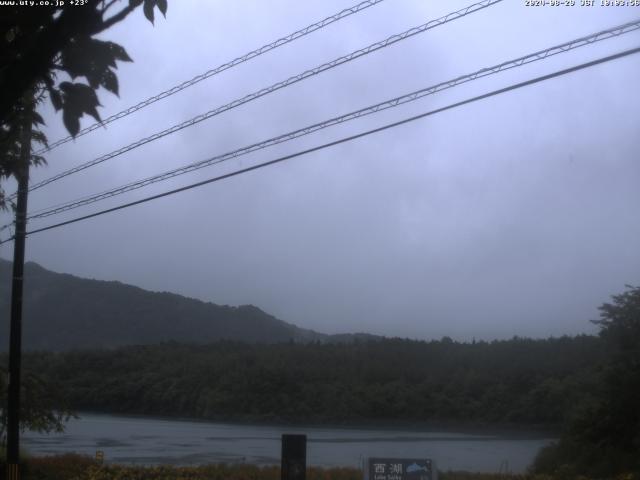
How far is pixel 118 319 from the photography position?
1865 inches

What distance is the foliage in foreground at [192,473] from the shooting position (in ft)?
49.7

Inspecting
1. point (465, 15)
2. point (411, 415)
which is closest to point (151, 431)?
point (411, 415)

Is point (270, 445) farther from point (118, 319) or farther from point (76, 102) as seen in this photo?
point (118, 319)

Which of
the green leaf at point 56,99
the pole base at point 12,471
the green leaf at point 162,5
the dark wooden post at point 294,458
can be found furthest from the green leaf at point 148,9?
the pole base at point 12,471

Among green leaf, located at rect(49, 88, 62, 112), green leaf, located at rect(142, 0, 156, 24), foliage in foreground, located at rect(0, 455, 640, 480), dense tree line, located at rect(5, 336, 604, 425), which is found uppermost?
green leaf, located at rect(142, 0, 156, 24)

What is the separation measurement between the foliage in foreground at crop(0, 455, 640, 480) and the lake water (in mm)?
1889

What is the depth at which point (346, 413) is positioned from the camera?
26891 millimetres

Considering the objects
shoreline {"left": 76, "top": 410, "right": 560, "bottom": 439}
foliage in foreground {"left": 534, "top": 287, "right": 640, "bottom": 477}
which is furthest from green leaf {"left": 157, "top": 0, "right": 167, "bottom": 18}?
shoreline {"left": 76, "top": 410, "right": 560, "bottom": 439}

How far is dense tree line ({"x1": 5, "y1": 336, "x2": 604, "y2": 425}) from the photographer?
23.6m

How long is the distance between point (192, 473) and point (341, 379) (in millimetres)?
12327

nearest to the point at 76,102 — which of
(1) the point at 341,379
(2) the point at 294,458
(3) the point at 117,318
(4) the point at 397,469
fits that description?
(2) the point at 294,458

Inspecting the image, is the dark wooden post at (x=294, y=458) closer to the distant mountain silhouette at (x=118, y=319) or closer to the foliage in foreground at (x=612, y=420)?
the foliage in foreground at (x=612, y=420)

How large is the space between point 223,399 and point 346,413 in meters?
4.66

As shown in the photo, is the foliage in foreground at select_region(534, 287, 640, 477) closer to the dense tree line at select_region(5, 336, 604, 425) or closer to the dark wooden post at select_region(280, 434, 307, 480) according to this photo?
the dense tree line at select_region(5, 336, 604, 425)
